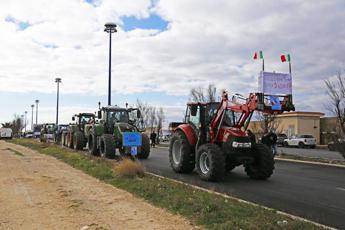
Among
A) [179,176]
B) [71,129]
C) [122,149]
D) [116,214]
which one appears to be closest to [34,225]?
[116,214]

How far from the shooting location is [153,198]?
9953 millimetres

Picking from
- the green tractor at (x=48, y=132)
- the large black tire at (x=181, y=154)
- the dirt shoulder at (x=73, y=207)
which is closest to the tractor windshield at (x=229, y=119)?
the large black tire at (x=181, y=154)

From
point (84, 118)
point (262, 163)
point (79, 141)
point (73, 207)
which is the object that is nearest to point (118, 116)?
point (79, 141)

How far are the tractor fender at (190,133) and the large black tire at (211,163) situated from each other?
1157 millimetres

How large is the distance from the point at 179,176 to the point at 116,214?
21.8 feet

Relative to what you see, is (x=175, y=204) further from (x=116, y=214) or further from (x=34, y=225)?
(x=34, y=225)

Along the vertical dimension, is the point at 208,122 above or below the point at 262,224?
above

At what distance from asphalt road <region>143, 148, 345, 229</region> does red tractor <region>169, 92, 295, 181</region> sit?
1.34 feet

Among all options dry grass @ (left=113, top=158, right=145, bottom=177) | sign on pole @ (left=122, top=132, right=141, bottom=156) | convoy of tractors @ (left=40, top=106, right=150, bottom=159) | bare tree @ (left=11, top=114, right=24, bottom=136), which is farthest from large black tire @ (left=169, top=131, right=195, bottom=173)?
bare tree @ (left=11, top=114, right=24, bottom=136)

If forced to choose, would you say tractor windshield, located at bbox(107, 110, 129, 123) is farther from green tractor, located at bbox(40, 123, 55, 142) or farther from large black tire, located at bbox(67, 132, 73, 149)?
green tractor, located at bbox(40, 123, 55, 142)

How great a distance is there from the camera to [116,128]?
2259 centimetres

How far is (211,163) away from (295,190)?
256 centimetres

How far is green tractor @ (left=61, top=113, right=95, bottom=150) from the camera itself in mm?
29109

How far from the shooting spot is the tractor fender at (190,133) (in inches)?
602
